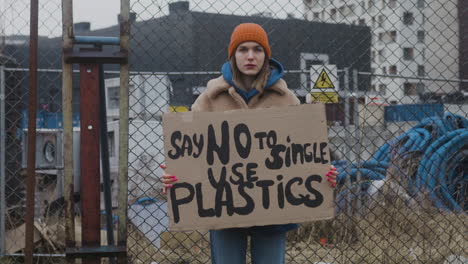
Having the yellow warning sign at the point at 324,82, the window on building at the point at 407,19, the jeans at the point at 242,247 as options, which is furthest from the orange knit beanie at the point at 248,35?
the yellow warning sign at the point at 324,82

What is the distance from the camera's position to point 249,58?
2.80 meters

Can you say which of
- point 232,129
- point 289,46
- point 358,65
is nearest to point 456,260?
point 232,129

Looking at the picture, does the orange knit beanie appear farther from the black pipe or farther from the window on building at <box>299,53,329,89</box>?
the window on building at <box>299,53,329,89</box>

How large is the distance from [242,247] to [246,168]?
0.40 m

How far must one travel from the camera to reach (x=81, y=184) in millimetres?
2516

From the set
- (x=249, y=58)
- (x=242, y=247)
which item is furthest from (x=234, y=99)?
(x=242, y=247)

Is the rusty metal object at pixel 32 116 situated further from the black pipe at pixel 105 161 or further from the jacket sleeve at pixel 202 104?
the jacket sleeve at pixel 202 104

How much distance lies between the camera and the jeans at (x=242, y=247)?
2855 mm

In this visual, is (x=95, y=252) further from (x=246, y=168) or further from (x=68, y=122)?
(x=246, y=168)

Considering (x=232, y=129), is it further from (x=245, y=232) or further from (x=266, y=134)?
(x=245, y=232)

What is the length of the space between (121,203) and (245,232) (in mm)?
654

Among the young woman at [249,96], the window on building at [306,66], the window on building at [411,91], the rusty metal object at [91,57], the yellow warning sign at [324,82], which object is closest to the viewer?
the rusty metal object at [91,57]

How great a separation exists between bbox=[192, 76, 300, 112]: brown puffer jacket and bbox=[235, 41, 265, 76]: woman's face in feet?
0.38

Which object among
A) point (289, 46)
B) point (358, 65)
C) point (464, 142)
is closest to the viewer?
point (464, 142)
